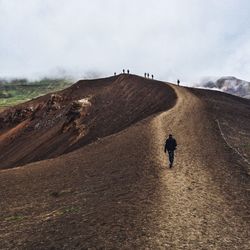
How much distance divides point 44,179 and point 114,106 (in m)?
37.9

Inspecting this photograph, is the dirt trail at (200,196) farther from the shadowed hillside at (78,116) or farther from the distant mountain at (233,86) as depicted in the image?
the distant mountain at (233,86)

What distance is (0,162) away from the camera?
233ft

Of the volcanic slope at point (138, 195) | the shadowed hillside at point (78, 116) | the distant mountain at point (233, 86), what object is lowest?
the volcanic slope at point (138, 195)

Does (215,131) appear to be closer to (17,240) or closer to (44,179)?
(44,179)

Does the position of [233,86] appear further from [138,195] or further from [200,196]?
[138,195]

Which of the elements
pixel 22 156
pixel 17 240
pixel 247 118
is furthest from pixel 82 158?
pixel 22 156

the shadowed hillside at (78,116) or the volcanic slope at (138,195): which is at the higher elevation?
the shadowed hillside at (78,116)

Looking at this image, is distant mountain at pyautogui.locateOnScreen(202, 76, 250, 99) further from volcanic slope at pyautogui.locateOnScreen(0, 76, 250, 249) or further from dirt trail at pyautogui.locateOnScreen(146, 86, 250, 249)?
dirt trail at pyautogui.locateOnScreen(146, 86, 250, 249)

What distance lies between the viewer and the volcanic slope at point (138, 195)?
1800cm

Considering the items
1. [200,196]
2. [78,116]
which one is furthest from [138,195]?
[78,116]

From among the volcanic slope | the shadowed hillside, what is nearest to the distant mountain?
the shadowed hillside

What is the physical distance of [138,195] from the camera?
23.3 meters

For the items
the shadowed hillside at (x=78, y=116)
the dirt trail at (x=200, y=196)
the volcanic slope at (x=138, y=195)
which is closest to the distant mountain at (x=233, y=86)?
the shadowed hillside at (x=78, y=116)

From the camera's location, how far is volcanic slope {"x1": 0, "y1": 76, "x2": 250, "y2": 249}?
18.0 m
